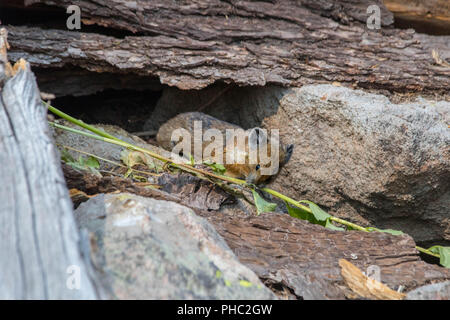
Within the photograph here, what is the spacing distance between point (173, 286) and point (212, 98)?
107 inches

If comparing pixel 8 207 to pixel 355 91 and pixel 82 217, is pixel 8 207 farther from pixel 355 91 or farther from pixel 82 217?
pixel 355 91

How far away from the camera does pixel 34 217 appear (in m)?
1.39

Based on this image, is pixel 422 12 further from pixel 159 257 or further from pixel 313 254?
pixel 159 257

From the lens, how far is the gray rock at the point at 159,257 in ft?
4.66

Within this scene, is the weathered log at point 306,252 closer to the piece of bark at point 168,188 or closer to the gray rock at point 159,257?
the piece of bark at point 168,188

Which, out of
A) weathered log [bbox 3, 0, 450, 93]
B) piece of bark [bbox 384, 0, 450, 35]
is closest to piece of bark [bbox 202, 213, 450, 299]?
weathered log [bbox 3, 0, 450, 93]

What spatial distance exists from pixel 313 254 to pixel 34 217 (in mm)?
1218

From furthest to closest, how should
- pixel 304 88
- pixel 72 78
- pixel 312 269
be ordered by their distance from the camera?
pixel 72 78 < pixel 304 88 < pixel 312 269

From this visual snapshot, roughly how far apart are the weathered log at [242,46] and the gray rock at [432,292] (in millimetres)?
1931

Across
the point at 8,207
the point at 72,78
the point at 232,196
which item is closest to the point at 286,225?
the point at 232,196

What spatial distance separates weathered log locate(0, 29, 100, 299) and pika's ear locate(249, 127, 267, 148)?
1982 millimetres

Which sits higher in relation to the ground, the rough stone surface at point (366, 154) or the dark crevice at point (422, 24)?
the dark crevice at point (422, 24)

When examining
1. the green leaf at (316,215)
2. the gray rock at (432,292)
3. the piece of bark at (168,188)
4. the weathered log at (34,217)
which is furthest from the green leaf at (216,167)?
the gray rock at (432,292)
